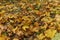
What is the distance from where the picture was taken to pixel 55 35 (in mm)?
3906

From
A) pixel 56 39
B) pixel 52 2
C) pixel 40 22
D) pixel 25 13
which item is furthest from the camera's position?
pixel 52 2

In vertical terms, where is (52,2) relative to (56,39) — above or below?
above

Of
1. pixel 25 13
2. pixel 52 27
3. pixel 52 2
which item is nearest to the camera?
pixel 52 27

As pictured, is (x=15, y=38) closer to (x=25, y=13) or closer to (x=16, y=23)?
(x=16, y=23)

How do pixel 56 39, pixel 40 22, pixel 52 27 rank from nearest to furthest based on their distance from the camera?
1. pixel 56 39
2. pixel 52 27
3. pixel 40 22

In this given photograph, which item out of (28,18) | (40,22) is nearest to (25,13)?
(28,18)

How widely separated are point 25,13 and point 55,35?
1283mm

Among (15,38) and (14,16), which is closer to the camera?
(15,38)

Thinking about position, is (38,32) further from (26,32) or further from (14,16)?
(14,16)

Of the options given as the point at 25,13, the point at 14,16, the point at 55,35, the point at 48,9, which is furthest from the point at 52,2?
the point at 55,35

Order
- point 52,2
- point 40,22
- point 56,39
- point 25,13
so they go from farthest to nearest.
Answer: point 52,2 < point 25,13 < point 40,22 < point 56,39

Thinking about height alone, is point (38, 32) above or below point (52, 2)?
below

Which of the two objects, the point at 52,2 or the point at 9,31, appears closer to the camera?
the point at 9,31

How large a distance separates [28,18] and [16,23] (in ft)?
1.14
